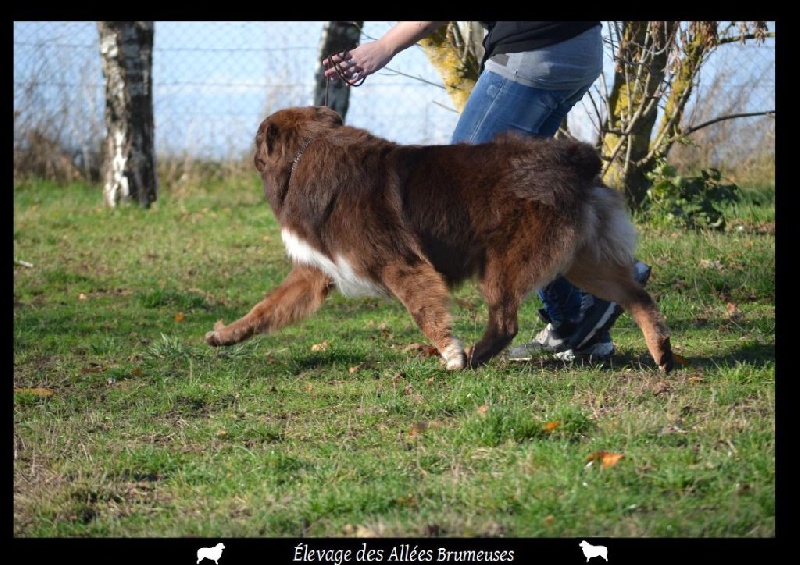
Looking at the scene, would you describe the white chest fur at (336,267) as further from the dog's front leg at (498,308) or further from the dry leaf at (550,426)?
the dry leaf at (550,426)

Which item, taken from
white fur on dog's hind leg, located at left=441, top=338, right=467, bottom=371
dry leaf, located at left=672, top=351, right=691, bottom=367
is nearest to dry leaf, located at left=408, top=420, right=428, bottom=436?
white fur on dog's hind leg, located at left=441, top=338, right=467, bottom=371

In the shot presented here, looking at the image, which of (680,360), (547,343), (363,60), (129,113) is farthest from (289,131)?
(129,113)

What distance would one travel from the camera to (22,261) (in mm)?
10219

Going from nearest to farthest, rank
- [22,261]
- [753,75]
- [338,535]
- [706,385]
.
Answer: [338,535]
[706,385]
[22,261]
[753,75]

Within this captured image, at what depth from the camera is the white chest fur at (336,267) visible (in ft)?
18.1

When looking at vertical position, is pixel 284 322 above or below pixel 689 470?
below

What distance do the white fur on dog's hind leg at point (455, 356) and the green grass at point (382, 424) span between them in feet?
0.35

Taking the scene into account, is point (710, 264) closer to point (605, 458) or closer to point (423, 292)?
point (423, 292)
